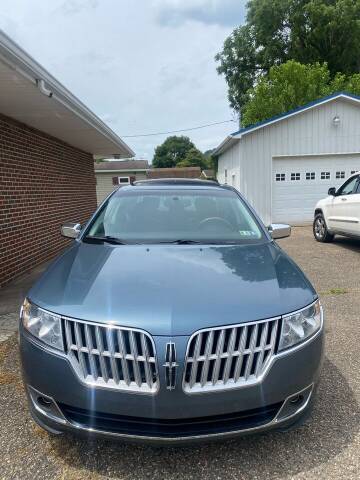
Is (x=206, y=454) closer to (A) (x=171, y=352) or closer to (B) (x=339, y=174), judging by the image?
(A) (x=171, y=352)

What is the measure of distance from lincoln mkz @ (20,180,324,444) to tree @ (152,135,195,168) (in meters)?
80.2

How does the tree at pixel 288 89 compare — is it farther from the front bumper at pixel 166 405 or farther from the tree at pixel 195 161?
the tree at pixel 195 161

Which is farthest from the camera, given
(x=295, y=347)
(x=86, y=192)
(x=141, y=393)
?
(x=86, y=192)

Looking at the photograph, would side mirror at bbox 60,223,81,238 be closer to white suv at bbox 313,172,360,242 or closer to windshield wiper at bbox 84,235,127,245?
windshield wiper at bbox 84,235,127,245

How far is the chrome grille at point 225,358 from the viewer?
1.90m

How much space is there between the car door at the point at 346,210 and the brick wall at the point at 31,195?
255 inches

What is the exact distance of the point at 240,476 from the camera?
2.07m

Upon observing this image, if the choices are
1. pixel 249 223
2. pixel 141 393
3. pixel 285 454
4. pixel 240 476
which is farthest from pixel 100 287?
pixel 249 223

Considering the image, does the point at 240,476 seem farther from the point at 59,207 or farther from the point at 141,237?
the point at 59,207

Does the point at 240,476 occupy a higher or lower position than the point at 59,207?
lower

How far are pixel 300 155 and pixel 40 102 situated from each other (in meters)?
10.3

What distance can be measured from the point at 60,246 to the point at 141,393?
7.92 meters

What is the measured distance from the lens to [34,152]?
7801mm

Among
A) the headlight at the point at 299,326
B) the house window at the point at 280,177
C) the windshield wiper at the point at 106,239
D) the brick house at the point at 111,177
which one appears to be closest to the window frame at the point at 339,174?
the house window at the point at 280,177
